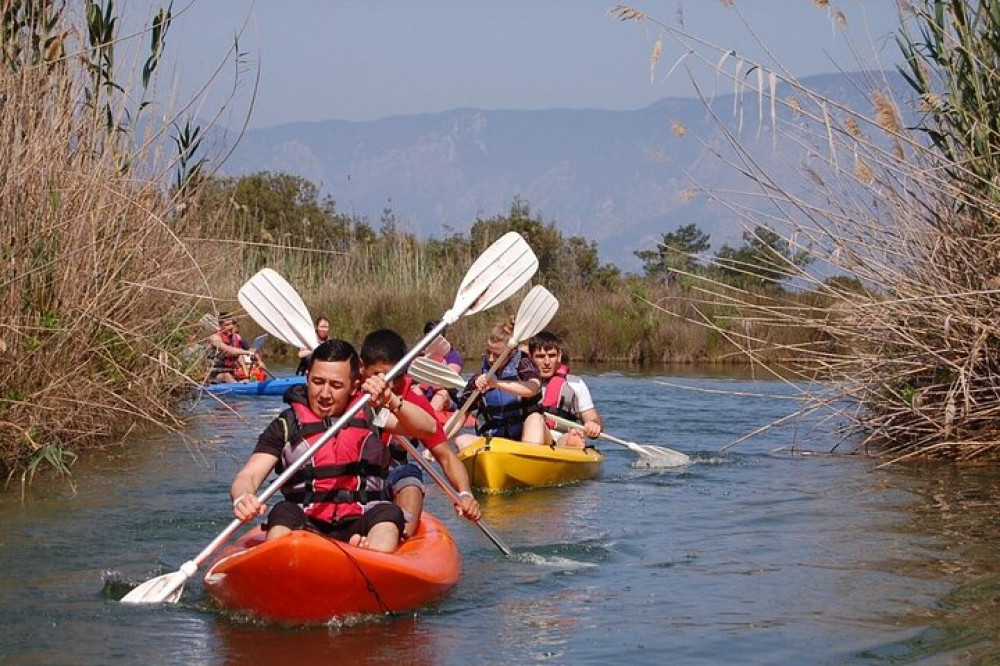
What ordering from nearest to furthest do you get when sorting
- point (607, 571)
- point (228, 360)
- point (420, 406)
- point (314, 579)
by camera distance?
point (314, 579) < point (420, 406) < point (607, 571) < point (228, 360)

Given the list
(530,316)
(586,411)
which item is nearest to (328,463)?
(530,316)

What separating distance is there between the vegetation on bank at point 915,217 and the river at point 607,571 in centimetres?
61

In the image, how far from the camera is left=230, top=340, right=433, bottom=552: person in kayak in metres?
5.86

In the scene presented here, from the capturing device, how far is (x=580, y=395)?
1108 cm

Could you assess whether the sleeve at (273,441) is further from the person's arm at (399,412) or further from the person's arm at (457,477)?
the person's arm at (457,477)

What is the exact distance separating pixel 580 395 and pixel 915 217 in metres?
3.06

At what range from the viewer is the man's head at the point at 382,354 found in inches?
253

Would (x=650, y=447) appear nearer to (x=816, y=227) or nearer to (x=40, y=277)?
(x=816, y=227)

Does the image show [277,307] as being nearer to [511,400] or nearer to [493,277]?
[493,277]

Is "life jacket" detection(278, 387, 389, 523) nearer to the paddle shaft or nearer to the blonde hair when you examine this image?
the paddle shaft

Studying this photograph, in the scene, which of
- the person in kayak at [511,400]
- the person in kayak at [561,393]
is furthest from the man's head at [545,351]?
the person in kayak at [511,400]

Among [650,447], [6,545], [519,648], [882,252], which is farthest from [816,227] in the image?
[6,545]

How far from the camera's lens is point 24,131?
26.5ft

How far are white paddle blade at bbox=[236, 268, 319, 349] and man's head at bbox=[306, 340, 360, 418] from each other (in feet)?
2.46
